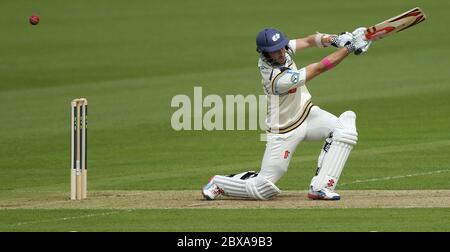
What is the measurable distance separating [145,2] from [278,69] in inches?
1203

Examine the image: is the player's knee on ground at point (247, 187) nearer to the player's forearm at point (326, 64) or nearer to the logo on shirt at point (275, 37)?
the player's forearm at point (326, 64)

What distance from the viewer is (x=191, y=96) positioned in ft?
87.9

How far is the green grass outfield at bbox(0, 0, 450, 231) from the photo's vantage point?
13.3m

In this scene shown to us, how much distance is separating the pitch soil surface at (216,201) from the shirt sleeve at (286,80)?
1270mm

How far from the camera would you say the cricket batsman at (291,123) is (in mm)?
13883

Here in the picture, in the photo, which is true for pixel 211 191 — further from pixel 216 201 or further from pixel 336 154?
pixel 336 154

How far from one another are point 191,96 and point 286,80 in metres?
13.0

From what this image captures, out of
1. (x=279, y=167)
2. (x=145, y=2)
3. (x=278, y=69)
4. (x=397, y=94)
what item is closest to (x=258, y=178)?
(x=279, y=167)

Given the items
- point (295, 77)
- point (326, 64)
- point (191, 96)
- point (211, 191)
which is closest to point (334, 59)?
point (326, 64)

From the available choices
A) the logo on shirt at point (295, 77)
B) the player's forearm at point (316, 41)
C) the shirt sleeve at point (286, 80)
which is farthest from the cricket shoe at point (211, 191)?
the player's forearm at point (316, 41)

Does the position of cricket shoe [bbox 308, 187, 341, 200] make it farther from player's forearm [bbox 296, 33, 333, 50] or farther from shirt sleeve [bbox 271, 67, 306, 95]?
player's forearm [bbox 296, 33, 333, 50]

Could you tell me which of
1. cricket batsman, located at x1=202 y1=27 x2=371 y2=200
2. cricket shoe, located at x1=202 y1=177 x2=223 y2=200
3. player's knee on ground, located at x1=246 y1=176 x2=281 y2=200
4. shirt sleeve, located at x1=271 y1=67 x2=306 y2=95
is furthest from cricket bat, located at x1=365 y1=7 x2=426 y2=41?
cricket shoe, located at x1=202 y1=177 x2=223 y2=200

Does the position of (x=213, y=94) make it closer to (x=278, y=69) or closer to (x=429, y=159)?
(x=429, y=159)

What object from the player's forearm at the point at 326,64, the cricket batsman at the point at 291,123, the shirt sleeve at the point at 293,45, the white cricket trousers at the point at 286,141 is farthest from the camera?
the shirt sleeve at the point at 293,45
